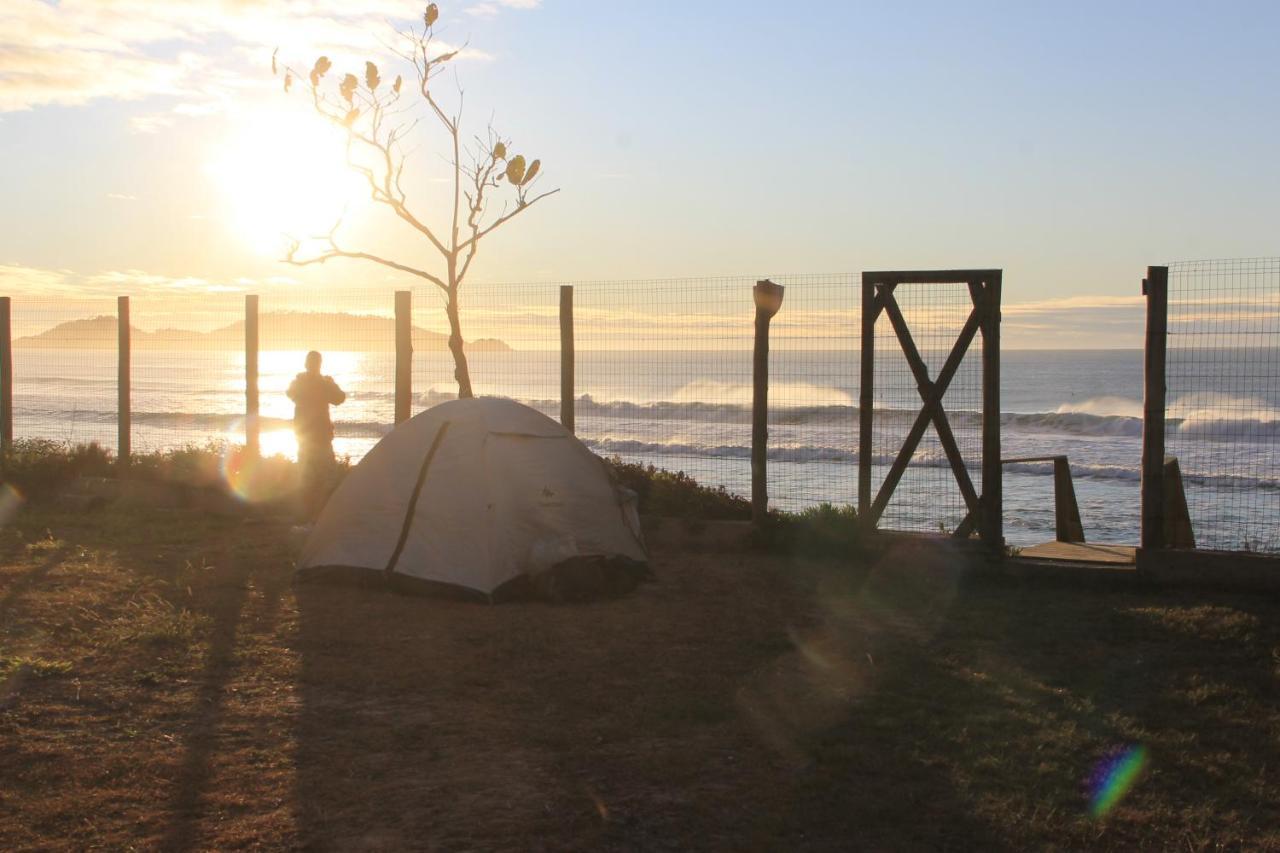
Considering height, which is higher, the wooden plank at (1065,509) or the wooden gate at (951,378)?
the wooden gate at (951,378)

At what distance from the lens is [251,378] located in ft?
41.1

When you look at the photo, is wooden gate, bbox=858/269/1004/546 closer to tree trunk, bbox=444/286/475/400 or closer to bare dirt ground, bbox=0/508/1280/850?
bare dirt ground, bbox=0/508/1280/850

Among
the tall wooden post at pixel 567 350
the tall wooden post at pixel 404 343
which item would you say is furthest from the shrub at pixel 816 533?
the tall wooden post at pixel 404 343

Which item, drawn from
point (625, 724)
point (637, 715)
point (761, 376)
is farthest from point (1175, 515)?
point (625, 724)

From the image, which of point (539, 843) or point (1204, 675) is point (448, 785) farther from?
point (1204, 675)

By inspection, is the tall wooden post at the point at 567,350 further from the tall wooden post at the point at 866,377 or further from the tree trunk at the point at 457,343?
the tall wooden post at the point at 866,377

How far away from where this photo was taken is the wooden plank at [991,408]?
926 cm

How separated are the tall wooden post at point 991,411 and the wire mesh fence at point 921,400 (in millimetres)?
188

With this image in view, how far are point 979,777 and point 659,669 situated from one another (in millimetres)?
2225

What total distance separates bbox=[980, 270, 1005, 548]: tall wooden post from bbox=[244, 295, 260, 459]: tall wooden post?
7.24 meters

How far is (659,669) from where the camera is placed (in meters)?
6.61

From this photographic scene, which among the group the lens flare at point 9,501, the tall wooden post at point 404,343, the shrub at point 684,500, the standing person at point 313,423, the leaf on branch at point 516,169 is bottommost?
the lens flare at point 9,501

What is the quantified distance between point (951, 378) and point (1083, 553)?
2011 mm

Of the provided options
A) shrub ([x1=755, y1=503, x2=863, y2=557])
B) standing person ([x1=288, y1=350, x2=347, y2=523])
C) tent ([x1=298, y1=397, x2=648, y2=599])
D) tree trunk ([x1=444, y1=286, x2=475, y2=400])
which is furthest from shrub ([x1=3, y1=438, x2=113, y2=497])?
shrub ([x1=755, y1=503, x2=863, y2=557])
